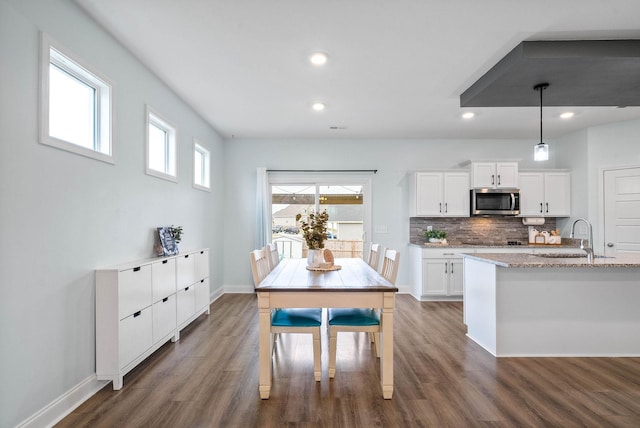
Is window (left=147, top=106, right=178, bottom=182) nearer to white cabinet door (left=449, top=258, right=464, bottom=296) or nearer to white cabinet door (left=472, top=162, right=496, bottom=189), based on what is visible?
white cabinet door (left=449, top=258, right=464, bottom=296)

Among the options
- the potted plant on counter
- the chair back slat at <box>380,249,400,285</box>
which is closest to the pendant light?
the chair back slat at <box>380,249,400,285</box>

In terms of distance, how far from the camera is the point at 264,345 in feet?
7.87

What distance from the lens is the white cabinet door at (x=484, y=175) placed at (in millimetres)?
5445

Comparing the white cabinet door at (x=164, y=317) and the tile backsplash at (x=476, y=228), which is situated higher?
the tile backsplash at (x=476, y=228)

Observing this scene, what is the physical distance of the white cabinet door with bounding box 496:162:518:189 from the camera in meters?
5.45

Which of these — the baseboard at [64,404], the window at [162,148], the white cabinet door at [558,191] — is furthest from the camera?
the white cabinet door at [558,191]

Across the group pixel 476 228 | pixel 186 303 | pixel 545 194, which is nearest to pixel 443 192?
pixel 476 228

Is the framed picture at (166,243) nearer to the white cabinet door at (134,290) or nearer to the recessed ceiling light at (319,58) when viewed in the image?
the white cabinet door at (134,290)

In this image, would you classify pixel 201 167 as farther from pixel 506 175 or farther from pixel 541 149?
pixel 506 175

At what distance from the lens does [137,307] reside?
269 centimetres

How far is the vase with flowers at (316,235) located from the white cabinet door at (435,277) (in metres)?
2.57

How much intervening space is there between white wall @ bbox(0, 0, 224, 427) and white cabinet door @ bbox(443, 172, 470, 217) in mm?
4334

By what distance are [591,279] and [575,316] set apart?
14.3 inches

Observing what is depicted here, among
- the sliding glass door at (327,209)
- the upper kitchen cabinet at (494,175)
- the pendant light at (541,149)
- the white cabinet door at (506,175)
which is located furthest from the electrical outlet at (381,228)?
the pendant light at (541,149)
